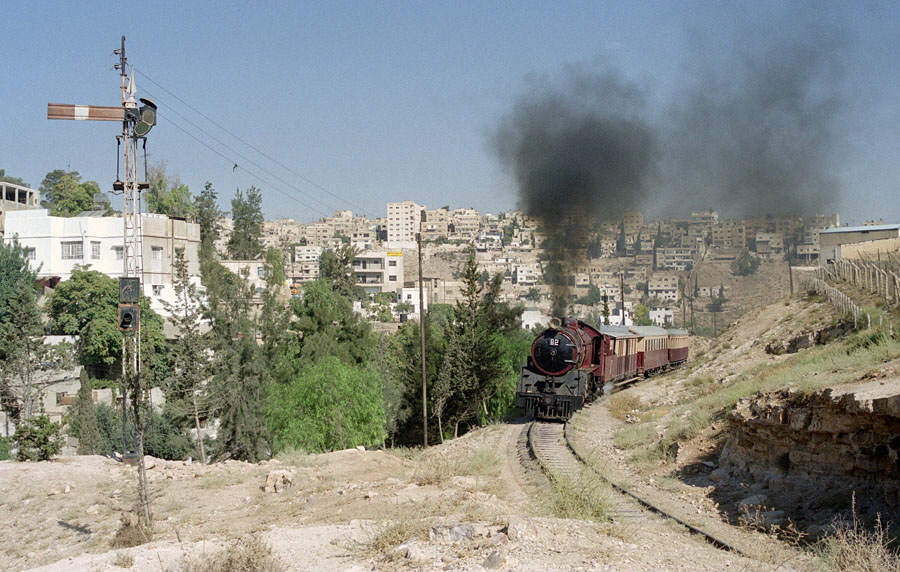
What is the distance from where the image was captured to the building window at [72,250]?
196ft

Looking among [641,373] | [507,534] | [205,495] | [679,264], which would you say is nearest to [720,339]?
[641,373]

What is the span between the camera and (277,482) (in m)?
17.3

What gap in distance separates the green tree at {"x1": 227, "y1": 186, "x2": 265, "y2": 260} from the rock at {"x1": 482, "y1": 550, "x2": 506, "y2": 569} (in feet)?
347

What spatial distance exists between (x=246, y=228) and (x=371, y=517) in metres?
110

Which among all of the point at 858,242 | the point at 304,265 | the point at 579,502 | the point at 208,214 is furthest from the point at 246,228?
the point at 579,502

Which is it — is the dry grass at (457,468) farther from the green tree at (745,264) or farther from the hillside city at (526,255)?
the green tree at (745,264)

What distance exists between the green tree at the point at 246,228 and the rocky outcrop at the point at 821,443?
101 meters

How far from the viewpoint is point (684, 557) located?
10078mm

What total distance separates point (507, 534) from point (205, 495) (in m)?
9.43

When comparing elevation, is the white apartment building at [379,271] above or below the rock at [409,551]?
above

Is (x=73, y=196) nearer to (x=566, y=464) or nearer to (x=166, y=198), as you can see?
(x=166, y=198)

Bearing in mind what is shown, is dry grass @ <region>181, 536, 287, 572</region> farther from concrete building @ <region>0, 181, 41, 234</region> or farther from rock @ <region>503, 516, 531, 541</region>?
concrete building @ <region>0, 181, 41, 234</region>

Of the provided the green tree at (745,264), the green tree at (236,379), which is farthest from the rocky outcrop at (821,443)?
the green tree at (745,264)

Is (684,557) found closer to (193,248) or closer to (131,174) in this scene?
(131,174)
